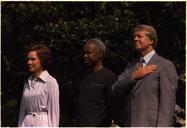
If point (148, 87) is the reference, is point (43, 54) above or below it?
above

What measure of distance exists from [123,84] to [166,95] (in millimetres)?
552

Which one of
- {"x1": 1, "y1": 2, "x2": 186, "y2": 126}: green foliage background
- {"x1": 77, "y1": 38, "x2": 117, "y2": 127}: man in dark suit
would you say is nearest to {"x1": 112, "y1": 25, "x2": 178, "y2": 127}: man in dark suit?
{"x1": 77, "y1": 38, "x2": 117, "y2": 127}: man in dark suit

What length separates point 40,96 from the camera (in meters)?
6.91

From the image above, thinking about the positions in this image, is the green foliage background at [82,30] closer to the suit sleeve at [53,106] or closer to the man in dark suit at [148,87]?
the suit sleeve at [53,106]

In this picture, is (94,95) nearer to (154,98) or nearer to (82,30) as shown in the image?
(154,98)

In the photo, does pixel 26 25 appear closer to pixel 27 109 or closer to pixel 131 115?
pixel 27 109

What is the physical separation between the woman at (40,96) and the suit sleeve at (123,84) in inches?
29.8

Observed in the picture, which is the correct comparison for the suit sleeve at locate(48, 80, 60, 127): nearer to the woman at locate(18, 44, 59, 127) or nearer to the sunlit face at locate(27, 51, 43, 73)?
the woman at locate(18, 44, 59, 127)

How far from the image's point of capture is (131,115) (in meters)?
6.18

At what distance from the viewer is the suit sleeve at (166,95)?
5.93 metres

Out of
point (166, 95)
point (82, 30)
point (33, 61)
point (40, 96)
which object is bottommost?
point (40, 96)

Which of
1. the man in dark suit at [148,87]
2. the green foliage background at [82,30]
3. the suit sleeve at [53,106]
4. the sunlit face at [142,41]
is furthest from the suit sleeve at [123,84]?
the green foliage background at [82,30]

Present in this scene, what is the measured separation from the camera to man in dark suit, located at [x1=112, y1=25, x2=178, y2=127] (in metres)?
5.99

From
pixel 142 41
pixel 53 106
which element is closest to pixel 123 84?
pixel 142 41
